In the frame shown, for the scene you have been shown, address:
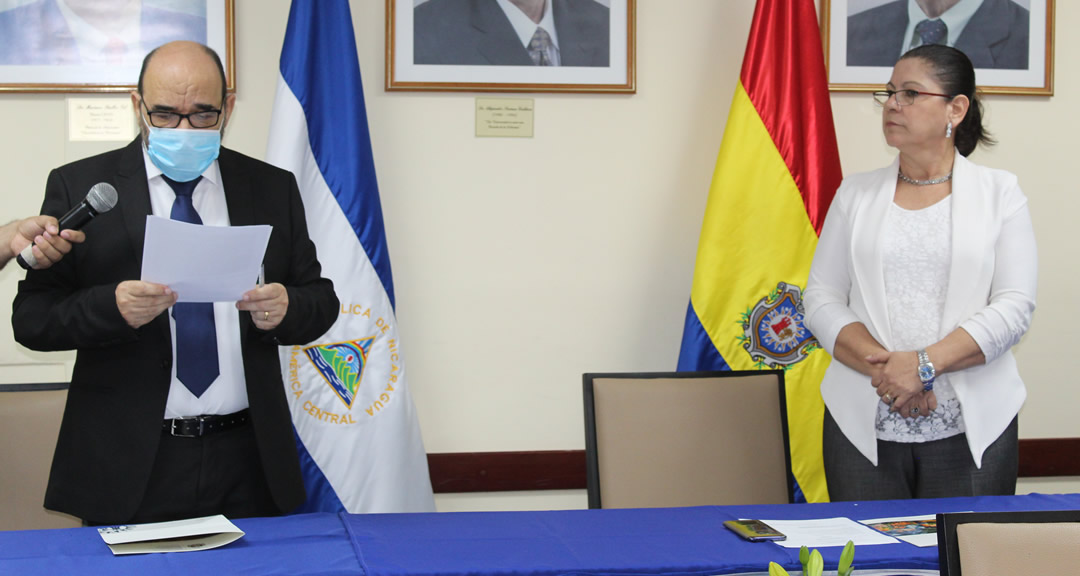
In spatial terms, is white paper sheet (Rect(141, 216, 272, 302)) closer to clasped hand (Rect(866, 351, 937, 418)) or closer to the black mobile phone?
the black mobile phone

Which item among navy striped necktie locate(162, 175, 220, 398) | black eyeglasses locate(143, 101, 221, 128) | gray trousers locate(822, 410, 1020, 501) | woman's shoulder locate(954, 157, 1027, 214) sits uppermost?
black eyeglasses locate(143, 101, 221, 128)

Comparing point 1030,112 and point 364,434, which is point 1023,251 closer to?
point 1030,112

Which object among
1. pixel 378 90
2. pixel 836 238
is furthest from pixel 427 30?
pixel 836 238

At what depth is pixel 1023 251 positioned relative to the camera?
232 centimetres

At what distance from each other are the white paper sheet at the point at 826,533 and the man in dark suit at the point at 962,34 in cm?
211

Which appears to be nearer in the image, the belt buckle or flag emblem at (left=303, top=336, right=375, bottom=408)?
the belt buckle

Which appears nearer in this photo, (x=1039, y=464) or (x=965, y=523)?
(x=965, y=523)

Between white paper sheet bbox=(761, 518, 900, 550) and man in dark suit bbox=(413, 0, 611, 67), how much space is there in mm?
1953

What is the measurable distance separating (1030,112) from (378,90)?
7.60 ft

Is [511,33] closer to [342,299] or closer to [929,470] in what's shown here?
[342,299]

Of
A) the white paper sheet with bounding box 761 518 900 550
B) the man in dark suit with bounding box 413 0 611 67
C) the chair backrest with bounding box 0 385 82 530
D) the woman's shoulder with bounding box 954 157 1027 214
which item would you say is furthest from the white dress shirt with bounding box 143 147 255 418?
the woman's shoulder with bounding box 954 157 1027 214

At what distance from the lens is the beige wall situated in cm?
328

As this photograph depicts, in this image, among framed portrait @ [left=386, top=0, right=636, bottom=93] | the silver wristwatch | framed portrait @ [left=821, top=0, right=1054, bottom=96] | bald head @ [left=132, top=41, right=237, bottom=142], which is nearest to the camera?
bald head @ [left=132, top=41, right=237, bottom=142]

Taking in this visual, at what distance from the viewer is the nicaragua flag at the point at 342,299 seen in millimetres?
2934
